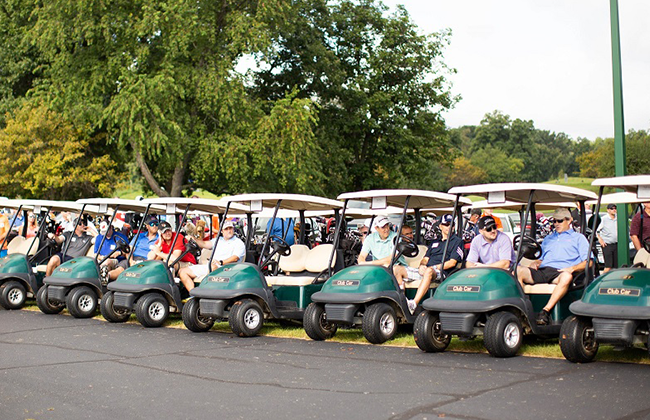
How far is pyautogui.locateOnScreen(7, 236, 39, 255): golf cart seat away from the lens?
622 inches

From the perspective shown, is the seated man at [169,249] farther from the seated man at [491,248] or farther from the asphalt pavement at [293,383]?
the seated man at [491,248]

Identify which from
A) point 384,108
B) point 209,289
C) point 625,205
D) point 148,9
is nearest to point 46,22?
point 148,9

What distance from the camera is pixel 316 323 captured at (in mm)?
10453

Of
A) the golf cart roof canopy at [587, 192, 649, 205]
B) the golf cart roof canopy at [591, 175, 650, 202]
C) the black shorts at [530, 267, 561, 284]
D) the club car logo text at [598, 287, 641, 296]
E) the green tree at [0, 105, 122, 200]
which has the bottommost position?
the club car logo text at [598, 287, 641, 296]

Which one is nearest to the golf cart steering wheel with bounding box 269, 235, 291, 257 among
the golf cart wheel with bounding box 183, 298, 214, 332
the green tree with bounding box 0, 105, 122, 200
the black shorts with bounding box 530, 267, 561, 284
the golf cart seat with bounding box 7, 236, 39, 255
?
the golf cart wheel with bounding box 183, 298, 214, 332

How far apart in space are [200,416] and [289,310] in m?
5.19

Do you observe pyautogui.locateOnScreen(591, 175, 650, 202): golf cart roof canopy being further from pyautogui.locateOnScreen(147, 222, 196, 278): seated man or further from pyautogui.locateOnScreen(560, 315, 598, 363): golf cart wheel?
pyautogui.locateOnScreen(147, 222, 196, 278): seated man

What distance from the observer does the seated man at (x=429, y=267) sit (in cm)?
1038

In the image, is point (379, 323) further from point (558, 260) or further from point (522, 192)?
point (522, 192)

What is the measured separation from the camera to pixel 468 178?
92.2m

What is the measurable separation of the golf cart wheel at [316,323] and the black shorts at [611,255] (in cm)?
569

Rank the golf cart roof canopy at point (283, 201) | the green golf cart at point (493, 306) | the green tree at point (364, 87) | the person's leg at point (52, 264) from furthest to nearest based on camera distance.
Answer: the green tree at point (364, 87) → the person's leg at point (52, 264) → the golf cart roof canopy at point (283, 201) → the green golf cart at point (493, 306)

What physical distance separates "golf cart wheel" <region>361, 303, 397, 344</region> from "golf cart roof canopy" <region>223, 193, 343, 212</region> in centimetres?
207

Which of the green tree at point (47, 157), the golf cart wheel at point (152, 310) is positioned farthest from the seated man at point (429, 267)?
the green tree at point (47, 157)
